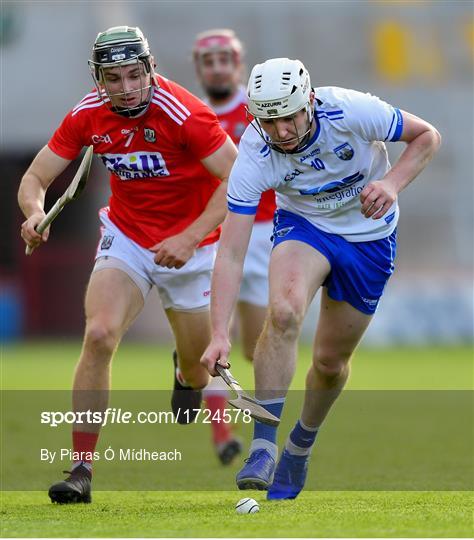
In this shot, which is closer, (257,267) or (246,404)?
(246,404)

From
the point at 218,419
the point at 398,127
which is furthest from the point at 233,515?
the point at 218,419

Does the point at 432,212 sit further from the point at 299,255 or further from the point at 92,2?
the point at 299,255

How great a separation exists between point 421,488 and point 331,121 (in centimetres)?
195

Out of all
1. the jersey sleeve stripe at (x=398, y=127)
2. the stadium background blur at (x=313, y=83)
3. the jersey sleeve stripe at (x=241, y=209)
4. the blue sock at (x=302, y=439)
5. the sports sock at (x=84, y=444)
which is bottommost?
the stadium background blur at (x=313, y=83)

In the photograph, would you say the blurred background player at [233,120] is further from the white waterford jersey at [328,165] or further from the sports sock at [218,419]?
the white waterford jersey at [328,165]

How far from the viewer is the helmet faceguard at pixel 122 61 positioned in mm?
6223

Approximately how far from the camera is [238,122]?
867cm

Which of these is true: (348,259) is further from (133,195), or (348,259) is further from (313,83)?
(313,83)

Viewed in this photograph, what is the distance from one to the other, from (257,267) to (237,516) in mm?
3703

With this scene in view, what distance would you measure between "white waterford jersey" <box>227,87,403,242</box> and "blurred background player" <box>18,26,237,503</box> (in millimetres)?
711

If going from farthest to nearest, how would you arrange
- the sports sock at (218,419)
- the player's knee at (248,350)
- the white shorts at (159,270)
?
the player's knee at (248,350) → the sports sock at (218,419) → the white shorts at (159,270)

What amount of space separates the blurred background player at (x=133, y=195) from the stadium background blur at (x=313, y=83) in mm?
A: 12513

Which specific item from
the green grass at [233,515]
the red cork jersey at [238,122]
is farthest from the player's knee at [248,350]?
the red cork jersey at [238,122]

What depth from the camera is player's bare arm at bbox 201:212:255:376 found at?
18.1ft
